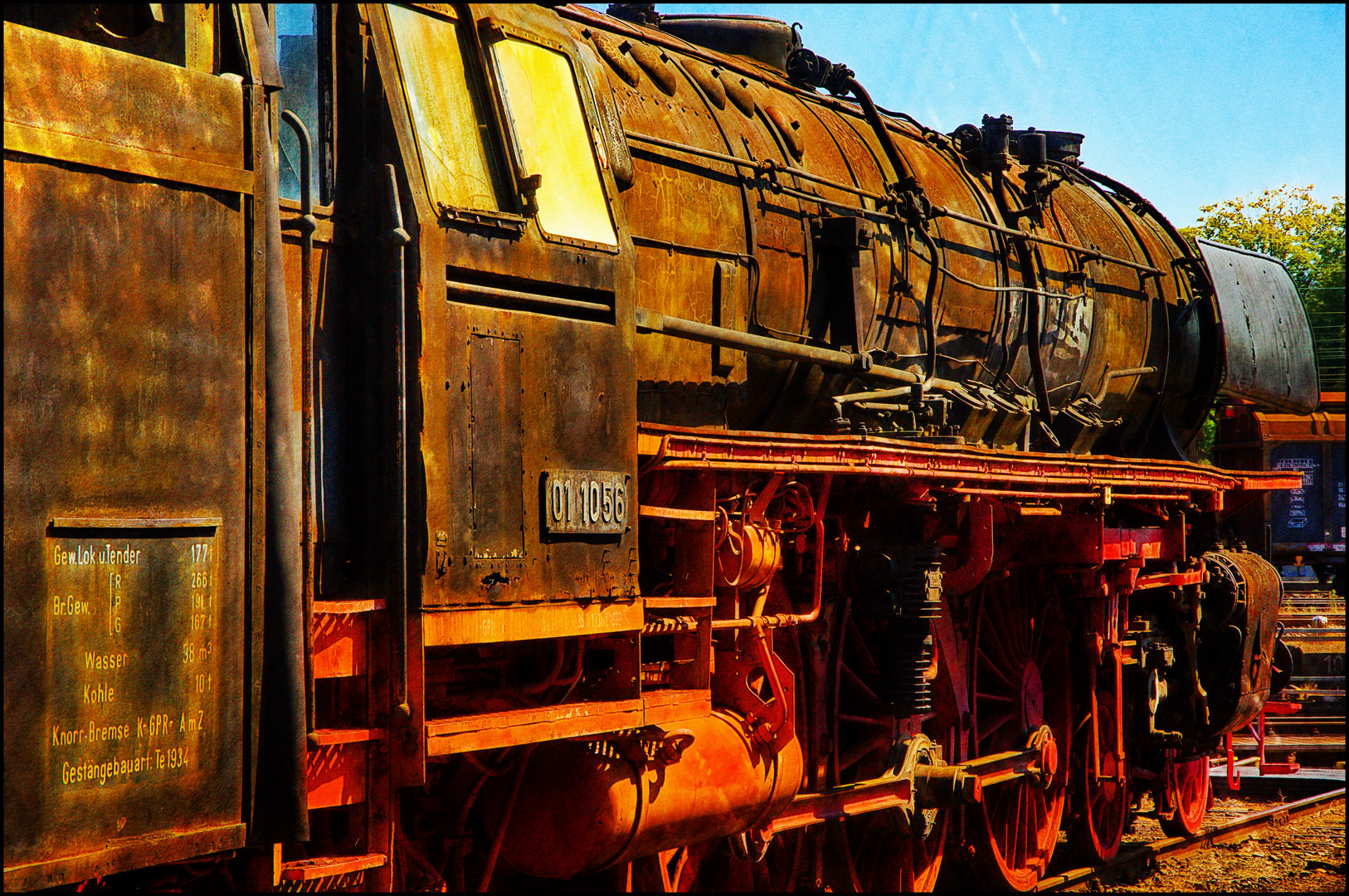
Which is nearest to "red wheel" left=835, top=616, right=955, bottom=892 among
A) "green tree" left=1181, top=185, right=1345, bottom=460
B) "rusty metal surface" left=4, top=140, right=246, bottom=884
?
"rusty metal surface" left=4, top=140, right=246, bottom=884

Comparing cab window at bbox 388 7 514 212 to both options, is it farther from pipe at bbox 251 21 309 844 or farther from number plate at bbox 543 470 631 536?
number plate at bbox 543 470 631 536

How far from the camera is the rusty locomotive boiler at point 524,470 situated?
321 cm

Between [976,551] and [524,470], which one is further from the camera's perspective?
[976,551]

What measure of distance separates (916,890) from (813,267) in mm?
3303

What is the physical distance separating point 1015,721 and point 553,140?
4.97m

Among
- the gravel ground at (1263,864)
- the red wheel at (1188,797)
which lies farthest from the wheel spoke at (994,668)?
the red wheel at (1188,797)

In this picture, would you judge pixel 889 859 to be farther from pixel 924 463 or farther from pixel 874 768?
pixel 924 463

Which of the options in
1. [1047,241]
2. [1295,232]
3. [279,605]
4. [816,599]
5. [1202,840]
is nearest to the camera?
[279,605]

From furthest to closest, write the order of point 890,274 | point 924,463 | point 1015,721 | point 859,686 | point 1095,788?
1. point 1095,788
2. point 1015,721
3. point 890,274
4. point 859,686
5. point 924,463

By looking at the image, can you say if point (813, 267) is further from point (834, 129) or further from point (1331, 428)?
point (1331, 428)

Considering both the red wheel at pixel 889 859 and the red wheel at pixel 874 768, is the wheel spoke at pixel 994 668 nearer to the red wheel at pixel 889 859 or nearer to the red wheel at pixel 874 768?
the red wheel at pixel 874 768

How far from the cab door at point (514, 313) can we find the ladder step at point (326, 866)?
25.7 inches

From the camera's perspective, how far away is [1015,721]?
8.05 meters

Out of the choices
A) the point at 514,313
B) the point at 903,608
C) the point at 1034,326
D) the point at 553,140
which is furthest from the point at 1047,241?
the point at 514,313
